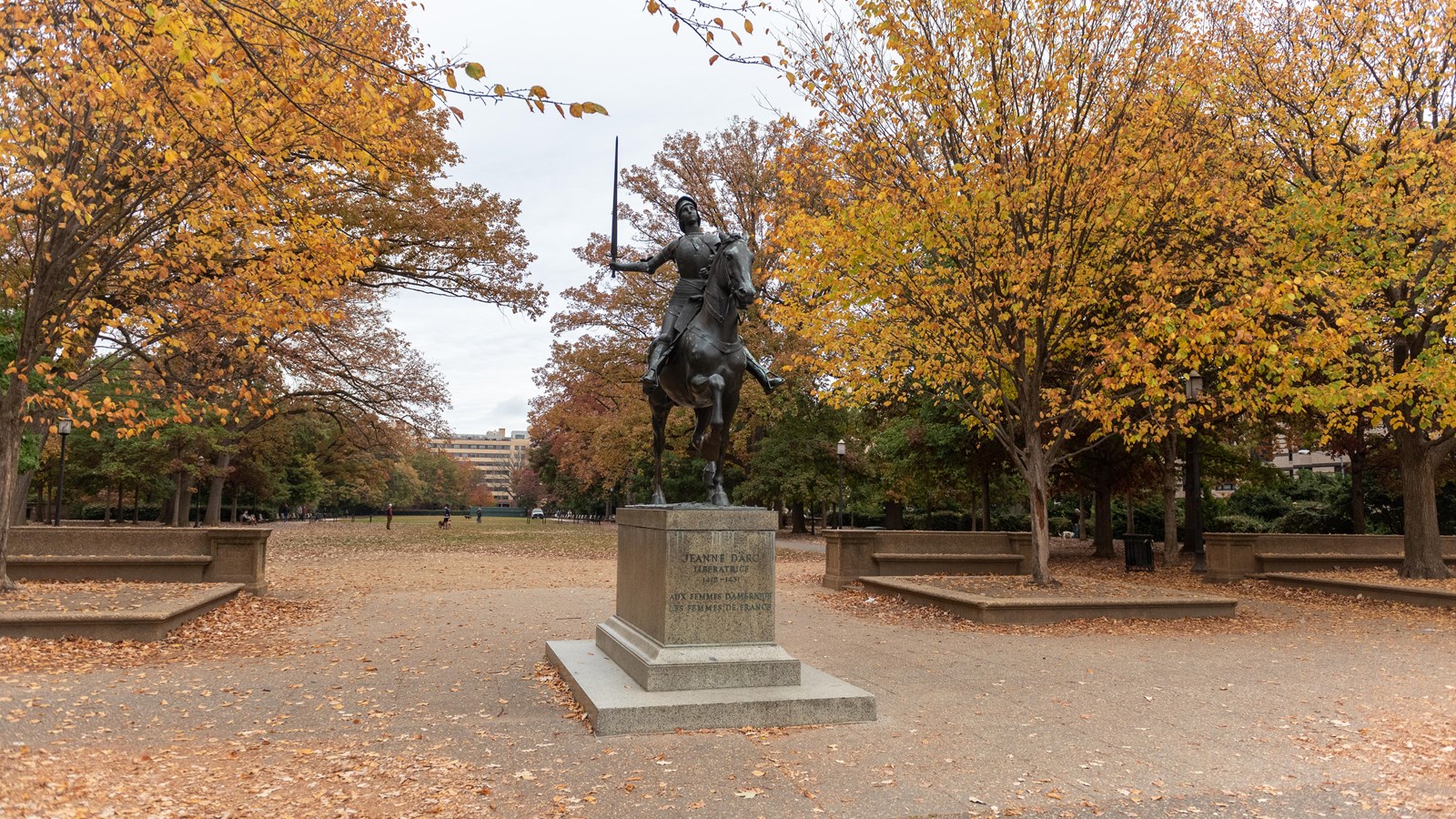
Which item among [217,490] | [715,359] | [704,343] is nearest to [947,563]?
[715,359]

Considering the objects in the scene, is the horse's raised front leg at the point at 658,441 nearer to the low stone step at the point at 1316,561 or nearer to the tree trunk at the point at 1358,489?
the low stone step at the point at 1316,561

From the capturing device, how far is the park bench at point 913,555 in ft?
57.9

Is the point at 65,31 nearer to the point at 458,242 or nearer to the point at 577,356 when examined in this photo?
the point at 458,242

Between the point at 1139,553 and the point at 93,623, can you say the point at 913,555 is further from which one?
the point at 93,623

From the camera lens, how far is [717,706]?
666 centimetres

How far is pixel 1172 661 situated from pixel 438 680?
24.8ft

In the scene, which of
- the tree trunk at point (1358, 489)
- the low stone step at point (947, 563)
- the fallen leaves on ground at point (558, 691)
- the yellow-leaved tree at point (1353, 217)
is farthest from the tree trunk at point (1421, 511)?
the fallen leaves on ground at point (558, 691)

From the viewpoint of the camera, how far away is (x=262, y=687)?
8.03m

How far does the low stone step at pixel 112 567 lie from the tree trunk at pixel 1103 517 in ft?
69.7

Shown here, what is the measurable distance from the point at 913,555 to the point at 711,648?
441 inches

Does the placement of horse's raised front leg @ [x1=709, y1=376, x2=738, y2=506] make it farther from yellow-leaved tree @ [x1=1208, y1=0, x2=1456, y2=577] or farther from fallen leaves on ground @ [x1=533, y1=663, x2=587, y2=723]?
yellow-leaved tree @ [x1=1208, y1=0, x2=1456, y2=577]

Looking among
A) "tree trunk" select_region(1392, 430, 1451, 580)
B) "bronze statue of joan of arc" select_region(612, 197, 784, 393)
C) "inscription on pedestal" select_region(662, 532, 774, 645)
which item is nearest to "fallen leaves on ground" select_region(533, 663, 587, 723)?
"inscription on pedestal" select_region(662, 532, 774, 645)

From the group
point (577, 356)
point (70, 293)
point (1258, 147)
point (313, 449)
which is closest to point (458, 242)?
point (577, 356)

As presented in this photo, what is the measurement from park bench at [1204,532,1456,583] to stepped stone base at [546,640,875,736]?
1530cm
